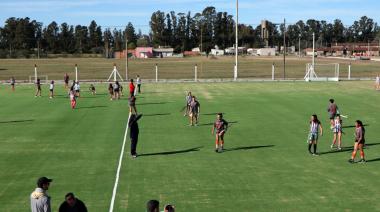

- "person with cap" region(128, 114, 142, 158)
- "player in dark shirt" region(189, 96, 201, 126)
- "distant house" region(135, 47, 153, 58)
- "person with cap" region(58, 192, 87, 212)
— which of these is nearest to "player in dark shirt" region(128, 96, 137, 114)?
"player in dark shirt" region(189, 96, 201, 126)

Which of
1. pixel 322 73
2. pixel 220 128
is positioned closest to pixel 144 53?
pixel 322 73

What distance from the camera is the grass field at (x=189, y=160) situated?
14.7 metres

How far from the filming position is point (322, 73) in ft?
224

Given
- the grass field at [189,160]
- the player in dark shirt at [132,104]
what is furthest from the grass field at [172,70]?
the player in dark shirt at [132,104]

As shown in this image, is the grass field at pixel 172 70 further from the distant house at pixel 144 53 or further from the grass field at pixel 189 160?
the distant house at pixel 144 53

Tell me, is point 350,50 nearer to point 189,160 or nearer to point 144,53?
point 144,53

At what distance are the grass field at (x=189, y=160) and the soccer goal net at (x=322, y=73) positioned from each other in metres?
25.2

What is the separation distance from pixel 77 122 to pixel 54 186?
43.7 ft

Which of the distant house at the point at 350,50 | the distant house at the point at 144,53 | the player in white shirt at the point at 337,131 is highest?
the distant house at the point at 350,50

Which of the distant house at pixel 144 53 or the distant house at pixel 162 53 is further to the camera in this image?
the distant house at pixel 162 53

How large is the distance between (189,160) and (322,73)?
52.2m

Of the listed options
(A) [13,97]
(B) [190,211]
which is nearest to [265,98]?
(A) [13,97]

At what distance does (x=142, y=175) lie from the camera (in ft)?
56.5

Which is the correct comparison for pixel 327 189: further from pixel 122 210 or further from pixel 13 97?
pixel 13 97
